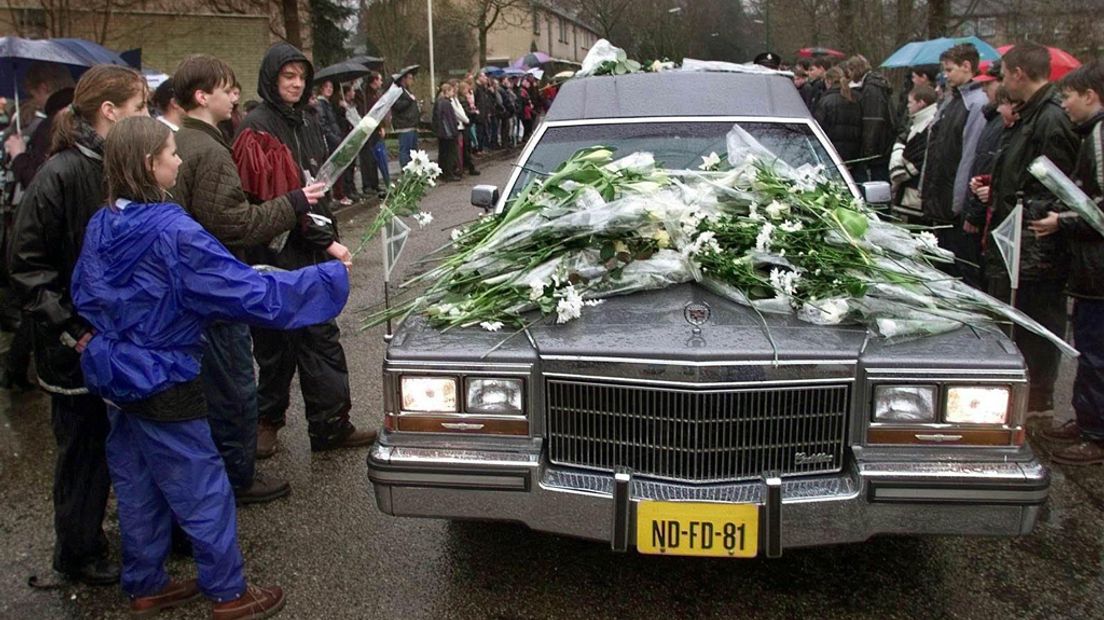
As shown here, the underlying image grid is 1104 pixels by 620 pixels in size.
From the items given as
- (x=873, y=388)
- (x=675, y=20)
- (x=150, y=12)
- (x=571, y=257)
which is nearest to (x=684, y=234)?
(x=571, y=257)

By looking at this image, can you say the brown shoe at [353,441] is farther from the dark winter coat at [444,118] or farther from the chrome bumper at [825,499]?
the dark winter coat at [444,118]

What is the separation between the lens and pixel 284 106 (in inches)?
188

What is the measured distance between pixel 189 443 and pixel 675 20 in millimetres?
55307

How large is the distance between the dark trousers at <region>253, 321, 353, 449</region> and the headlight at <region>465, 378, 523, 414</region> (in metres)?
1.80

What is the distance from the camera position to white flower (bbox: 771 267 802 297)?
139 inches

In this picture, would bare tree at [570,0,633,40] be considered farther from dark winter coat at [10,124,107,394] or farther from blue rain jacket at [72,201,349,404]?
blue rain jacket at [72,201,349,404]

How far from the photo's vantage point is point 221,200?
3.95 meters

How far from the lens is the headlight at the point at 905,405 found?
318cm

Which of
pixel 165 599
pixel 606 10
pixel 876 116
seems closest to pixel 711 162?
pixel 165 599

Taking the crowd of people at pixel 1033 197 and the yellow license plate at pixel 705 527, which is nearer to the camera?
the yellow license plate at pixel 705 527

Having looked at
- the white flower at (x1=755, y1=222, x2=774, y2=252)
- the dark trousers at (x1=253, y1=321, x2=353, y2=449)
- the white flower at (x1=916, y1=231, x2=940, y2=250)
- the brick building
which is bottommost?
the dark trousers at (x1=253, y1=321, x2=353, y2=449)

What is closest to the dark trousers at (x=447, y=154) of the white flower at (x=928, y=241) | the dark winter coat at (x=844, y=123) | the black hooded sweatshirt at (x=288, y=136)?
the dark winter coat at (x=844, y=123)

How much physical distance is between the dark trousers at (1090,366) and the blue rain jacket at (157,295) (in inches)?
163

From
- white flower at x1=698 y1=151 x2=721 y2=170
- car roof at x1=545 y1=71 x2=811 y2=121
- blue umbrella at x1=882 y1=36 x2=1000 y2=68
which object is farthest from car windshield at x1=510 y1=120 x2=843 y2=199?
blue umbrella at x1=882 y1=36 x2=1000 y2=68
